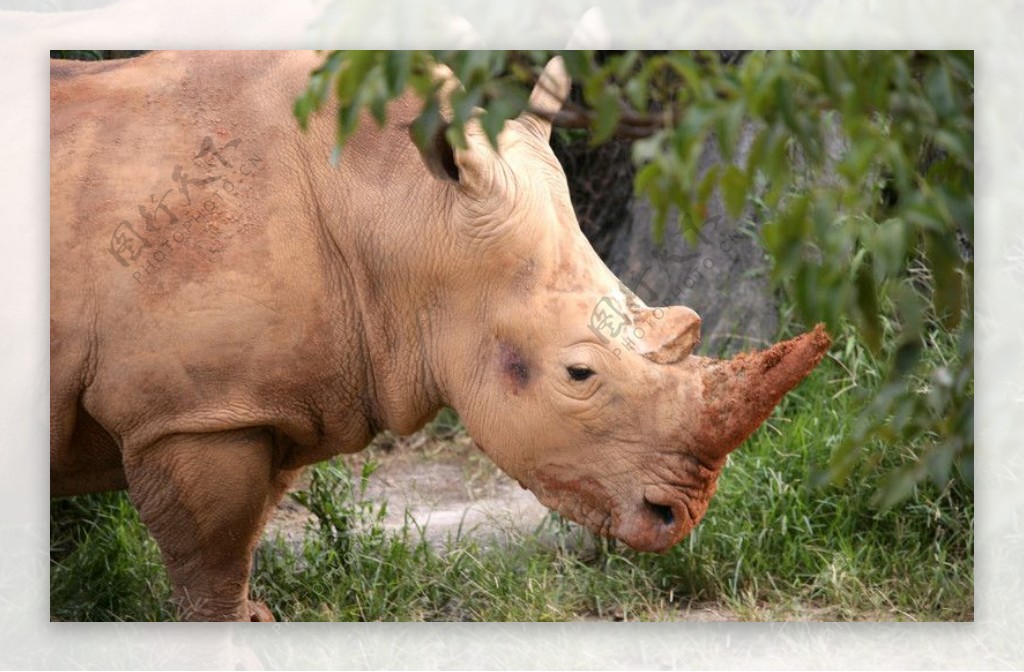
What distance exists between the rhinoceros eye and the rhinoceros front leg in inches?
27.7

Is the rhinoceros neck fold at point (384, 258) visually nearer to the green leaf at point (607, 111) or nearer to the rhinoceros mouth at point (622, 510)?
the rhinoceros mouth at point (622, 510)

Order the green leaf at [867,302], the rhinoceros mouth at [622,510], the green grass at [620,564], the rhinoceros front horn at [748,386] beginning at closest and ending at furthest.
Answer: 1. the green leaf at [867,302]
2. the rhinoceros front horn at [748,386]
3. the rhinoceros mouth at [622,510]
4. the green grass at [620,564]

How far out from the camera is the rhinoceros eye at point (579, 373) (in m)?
3.40

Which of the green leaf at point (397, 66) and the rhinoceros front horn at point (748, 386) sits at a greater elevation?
the green leaf at point (397, 66)

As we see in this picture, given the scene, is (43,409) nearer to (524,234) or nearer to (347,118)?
(524,234)

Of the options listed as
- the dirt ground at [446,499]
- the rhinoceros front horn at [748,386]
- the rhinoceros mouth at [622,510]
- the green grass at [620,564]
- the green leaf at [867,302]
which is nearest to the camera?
the green leaf at [867,302]

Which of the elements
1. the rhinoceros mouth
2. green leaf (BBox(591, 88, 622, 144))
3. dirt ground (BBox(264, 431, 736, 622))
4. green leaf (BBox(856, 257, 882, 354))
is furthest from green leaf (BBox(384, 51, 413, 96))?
dirt ground (BBox(264, 431, 736, 622))

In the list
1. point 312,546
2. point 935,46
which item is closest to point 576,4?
point 935,46

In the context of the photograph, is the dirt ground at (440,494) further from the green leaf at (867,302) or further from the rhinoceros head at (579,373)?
the green leaf at (867,302)

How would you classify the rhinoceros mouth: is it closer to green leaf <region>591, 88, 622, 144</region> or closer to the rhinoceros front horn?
the rhinoceros front horn

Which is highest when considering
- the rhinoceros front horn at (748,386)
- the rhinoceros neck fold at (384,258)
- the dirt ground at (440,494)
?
the rhinoceros neck fold at (384,258)

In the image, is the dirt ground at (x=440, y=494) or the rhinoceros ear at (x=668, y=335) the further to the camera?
the dirt ground at (x=440, y=494)

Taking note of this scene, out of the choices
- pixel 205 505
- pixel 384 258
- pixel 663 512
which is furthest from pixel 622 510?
pixel 205 505

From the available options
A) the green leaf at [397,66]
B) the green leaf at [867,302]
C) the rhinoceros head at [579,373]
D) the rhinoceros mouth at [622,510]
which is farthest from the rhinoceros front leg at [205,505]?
the green leaf at [867,302]
